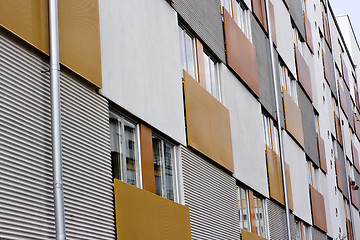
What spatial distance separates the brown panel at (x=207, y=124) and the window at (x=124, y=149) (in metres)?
2.69

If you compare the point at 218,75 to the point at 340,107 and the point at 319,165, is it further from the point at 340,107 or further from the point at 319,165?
the point at 340,107

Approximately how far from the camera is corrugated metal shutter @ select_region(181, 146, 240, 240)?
1644cm

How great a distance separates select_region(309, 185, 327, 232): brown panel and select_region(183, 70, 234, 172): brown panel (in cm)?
1283

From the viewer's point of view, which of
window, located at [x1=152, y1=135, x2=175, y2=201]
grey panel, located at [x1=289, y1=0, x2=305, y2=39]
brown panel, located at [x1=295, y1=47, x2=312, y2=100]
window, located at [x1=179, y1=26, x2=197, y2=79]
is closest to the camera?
window, located at [x1=152, y1=135, x2=175, y2=201]

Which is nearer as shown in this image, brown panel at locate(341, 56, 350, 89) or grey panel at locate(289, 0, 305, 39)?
grey panel at locate(289, 0, 305, 39)

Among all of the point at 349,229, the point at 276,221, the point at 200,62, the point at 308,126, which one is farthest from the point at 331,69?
the point at 200,62

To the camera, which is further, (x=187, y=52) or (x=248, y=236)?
(x=248, y=236)

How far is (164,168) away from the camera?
15492 mm

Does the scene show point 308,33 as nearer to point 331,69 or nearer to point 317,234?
point 331,69

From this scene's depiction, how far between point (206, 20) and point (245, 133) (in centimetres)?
416

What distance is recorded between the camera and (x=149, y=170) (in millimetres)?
14508

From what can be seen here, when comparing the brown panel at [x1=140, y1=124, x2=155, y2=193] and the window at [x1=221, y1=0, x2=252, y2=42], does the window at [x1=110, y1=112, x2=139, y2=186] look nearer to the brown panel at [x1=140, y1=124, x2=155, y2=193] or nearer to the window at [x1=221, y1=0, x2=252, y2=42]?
the brown panel at [x1=140, y1=124, x2=155, y2=193]

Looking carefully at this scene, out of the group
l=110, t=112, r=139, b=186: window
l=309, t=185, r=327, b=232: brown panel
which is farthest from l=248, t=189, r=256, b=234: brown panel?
l=309, t=185, r=327, b=232: brown panel

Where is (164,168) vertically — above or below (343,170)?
below
